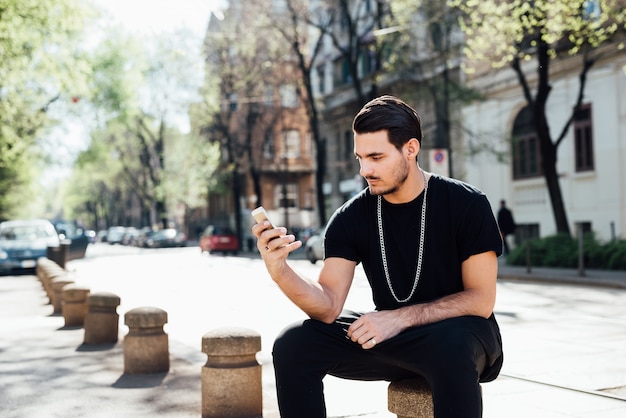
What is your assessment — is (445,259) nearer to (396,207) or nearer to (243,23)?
(396,207)

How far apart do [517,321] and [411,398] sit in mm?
7100

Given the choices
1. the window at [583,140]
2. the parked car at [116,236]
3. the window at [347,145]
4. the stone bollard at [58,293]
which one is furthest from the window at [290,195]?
the stone bollard at [58,293]

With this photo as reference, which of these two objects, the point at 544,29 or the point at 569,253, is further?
the point at 569,253

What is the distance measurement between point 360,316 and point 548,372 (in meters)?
3.72

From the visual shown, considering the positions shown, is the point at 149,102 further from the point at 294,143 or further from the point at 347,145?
the point at 347,145

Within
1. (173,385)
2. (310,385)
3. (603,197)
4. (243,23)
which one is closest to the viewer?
(310,385)

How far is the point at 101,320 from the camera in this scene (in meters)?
9.19

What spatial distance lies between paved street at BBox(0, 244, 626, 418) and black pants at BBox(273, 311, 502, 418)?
76.5 inches

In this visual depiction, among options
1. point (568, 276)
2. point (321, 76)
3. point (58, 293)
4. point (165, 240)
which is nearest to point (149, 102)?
point (165, 240)

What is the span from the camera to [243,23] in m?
40.1

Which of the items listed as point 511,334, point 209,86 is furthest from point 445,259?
point 209,86

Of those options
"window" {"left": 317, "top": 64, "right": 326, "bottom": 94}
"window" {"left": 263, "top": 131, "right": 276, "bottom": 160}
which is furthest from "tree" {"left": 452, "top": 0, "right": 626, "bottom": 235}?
"window" {"left": 263, "top": 131, "right": 276, "bottom": 160}

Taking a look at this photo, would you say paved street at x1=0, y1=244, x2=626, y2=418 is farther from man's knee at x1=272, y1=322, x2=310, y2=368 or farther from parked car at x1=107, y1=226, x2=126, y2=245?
parked car at x1=107, y1=226, x2=126, y2=245

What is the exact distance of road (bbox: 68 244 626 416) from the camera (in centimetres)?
661
